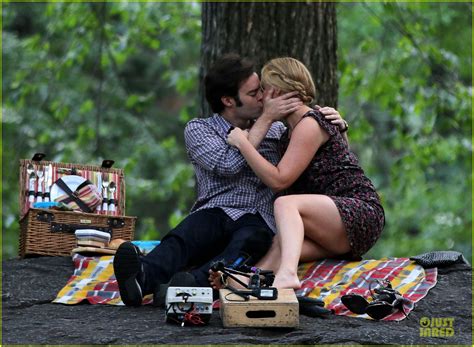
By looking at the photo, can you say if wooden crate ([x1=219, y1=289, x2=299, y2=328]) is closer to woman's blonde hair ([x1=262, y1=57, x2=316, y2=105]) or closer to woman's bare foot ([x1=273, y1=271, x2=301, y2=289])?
woman's bare foot ([x1=273, y1=271, x2=301, y2=289])

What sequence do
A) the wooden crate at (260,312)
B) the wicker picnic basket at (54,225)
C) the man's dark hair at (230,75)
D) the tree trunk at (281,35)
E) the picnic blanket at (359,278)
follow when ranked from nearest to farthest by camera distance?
1. the wooden crate at (260,312)
2. the picnic blanket at (359,278)
3. the man's dark hair at (230,75)
4. the wicker picnic basket at (54,225)
5. the tree trunk at (281,35)

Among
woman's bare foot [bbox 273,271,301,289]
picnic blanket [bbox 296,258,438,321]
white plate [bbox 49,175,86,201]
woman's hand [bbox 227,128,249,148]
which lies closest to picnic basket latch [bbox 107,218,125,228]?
white plate [bbox 49,175,86,201]

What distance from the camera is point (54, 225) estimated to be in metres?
5.74

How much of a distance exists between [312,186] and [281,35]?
1.46m

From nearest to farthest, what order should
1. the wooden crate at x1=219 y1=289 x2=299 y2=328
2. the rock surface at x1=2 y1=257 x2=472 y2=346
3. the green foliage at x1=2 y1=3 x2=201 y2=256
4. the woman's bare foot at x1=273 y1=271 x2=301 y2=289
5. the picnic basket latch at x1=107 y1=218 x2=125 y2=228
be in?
the rock surface at x1=2 y1=257 x2=472 y2=346 → the wooden crate at x1=219 y1=289 x2=299 y2=328 → the woman's bare foot at x1=273 y1=271 x2=301 y2=289 → the picnic basket latch at x1=107 y1=218 x2=125 y2=228 → the green foliage at x1=2 y1=3 x2=201 y2=256

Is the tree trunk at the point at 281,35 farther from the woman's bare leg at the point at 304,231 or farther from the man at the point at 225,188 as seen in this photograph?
the woman's bare leg at the point at 304,231

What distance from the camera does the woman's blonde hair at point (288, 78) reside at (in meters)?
4.86

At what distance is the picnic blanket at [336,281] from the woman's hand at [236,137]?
2.39 feet

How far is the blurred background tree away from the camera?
916cm

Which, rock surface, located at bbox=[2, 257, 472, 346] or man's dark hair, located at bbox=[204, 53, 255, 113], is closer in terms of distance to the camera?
rock surface, located at bbox=[2, 257, 472, 346]

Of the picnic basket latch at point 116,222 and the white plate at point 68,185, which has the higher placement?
the white plate at point 68,185

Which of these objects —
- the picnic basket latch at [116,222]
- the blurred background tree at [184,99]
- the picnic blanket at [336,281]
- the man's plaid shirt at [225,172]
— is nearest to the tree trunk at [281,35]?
the blurred background tree at [184,99]

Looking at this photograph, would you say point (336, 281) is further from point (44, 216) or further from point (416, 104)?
point (416, 104)

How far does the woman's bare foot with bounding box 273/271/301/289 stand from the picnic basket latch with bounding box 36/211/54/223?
74.0 inches
